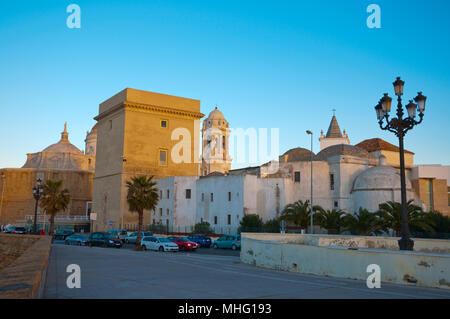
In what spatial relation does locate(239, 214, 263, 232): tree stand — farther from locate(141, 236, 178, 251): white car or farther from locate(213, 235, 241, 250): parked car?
locate(141, 236, 178, 251): white car

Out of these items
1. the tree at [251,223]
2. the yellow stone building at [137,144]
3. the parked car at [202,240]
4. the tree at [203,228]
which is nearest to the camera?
the parked car at [202,240]

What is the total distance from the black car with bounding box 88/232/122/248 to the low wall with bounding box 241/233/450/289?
61.1ft

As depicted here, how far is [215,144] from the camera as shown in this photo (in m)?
81.1

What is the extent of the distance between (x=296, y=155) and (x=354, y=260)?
4313cm

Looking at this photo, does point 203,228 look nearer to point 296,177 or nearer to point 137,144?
point 296,177

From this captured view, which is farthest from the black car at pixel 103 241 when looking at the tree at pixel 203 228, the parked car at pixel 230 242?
the tree at pixel 203 228

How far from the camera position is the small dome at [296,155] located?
55.2 meters

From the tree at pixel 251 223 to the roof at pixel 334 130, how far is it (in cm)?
3280

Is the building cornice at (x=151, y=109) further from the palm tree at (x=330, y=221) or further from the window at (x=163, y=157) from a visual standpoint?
the palm tree at (x=330, y=221)

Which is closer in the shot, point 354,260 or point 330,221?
point 354,260

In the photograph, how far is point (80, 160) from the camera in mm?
91375

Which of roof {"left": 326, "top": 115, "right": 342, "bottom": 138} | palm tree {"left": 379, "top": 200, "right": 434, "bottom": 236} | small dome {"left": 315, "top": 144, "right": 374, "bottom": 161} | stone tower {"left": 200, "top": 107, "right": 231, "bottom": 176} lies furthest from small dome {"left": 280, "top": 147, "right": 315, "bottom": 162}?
stone tower {"left": 200, "top": 107, "right": 231, "bottom": 176}

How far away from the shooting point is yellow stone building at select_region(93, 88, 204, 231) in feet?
210

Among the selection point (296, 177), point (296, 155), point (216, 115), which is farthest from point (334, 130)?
point (296, 177)
